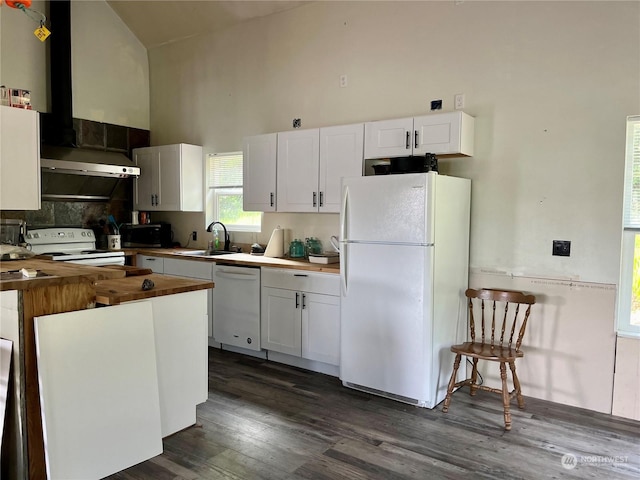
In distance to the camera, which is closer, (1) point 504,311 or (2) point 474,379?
(2) point 474,379

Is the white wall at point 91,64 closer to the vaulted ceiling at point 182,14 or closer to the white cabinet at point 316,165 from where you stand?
the vaulted ceiling at point 182,14

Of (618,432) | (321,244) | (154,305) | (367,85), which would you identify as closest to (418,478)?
(618,432)

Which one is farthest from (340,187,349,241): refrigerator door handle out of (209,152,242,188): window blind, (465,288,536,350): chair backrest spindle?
(209,152,242,188): window blind

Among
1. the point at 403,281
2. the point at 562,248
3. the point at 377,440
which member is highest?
the point at 562,248

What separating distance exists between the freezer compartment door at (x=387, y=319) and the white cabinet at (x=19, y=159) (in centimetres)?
257

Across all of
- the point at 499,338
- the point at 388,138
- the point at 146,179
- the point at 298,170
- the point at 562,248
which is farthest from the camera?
the point at 146,179

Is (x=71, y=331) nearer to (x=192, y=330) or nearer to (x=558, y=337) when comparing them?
(x=192, y=330)

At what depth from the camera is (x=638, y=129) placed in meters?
3.15

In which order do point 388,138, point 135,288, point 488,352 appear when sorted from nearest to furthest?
point 135,288 < point 488,352 < point 388,138

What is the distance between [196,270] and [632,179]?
3624 millimetres

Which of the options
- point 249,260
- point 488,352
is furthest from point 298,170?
point 488,352

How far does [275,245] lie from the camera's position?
464 centimetres

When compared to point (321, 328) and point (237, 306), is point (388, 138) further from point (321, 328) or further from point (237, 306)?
point (237, 306)

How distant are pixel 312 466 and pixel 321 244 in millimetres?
2281
